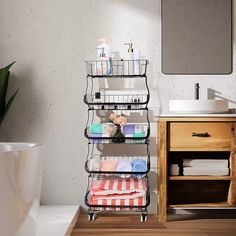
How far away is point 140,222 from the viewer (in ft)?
12.3

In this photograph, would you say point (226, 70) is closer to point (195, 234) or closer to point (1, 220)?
point (195, 234)

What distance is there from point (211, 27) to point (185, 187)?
1343 mm

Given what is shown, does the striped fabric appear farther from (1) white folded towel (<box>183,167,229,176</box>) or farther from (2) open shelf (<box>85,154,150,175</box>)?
(1) white folded towel (<box>183,167,229,176</box>)

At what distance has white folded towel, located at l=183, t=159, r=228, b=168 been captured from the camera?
12.1ft

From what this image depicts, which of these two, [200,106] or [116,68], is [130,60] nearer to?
[116,68]

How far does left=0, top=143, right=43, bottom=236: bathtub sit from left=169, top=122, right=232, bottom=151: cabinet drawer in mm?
1440

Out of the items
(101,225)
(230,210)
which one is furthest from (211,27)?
(101,225)

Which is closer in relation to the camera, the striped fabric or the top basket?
the striped fabric

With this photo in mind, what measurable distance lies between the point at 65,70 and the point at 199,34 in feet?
3.78

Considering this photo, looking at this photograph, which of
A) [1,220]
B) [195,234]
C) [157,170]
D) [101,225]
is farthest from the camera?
[157,170]

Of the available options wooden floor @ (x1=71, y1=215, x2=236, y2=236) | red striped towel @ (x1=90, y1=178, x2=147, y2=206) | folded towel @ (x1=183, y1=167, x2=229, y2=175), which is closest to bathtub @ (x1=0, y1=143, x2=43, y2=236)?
wooden floor @ (x1=71, y1=215, x2=236, y2=236)

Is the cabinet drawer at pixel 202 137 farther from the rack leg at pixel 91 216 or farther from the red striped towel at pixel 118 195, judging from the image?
the rack leg at pixel 91 216

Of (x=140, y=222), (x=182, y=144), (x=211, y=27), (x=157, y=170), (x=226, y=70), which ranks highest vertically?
(x=211, y=27)

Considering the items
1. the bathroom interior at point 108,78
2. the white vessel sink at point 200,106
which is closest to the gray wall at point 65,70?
the bathroom interior at point 108,78
